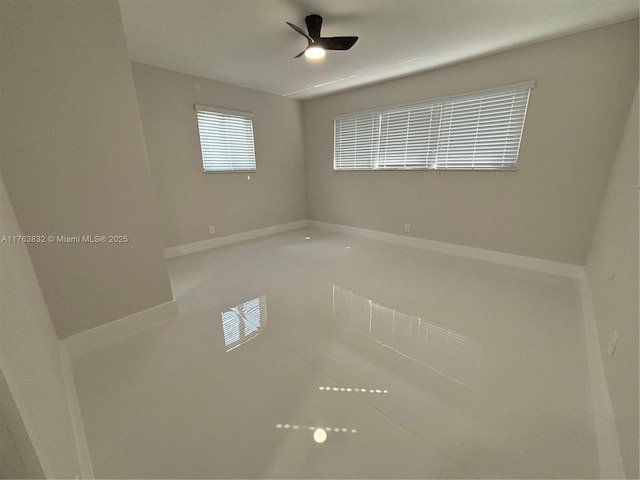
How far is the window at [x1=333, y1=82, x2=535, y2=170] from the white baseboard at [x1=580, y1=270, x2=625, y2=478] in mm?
2035

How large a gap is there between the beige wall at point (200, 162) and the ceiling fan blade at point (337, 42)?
223 centimetres

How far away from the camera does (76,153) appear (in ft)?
5.35

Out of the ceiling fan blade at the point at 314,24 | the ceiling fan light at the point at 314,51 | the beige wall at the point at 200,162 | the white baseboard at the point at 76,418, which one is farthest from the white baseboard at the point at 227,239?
the ceiling fan blade at the point at 314,24

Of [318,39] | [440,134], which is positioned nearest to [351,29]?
[318,39]

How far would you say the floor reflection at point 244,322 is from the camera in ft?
6.29

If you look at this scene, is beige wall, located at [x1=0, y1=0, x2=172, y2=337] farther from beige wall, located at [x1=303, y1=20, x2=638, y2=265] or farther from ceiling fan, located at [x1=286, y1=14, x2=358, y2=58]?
beige wall, located at [x1=303, y1=20, x2=638, y2=265]

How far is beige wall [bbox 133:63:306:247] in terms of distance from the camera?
10.8 feet

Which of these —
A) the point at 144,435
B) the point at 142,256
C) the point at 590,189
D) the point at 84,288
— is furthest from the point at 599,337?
the point at 84,288

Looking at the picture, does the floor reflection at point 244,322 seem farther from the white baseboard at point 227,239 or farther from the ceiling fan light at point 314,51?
the ceiling fan light at point 314,51

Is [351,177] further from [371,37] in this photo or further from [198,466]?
[198,466]

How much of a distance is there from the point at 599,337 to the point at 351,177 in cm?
359

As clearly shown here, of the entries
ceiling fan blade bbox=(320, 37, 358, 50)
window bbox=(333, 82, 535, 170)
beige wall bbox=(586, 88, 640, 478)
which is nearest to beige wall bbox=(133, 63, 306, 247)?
window bbox=(333, 82, 535, 170)

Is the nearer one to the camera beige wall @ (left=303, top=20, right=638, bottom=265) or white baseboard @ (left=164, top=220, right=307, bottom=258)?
beige wall @ (left=303, top=20, right=638, bottom=265)

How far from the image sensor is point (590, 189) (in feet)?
8.50
